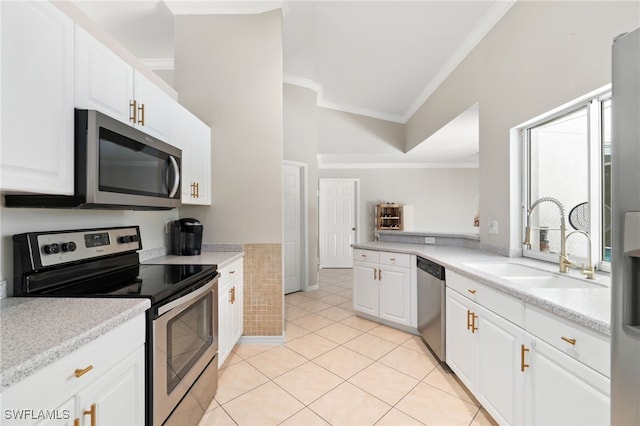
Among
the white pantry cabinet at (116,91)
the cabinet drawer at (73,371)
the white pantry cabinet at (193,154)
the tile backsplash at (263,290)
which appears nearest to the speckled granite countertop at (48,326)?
the cabinet drawer at (73,371)

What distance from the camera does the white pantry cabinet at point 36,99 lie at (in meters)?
0.93

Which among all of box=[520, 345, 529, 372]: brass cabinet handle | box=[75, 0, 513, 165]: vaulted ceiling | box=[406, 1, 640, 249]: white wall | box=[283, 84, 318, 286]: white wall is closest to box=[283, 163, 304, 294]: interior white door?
box=[283, 84, 318, 286]: white wall

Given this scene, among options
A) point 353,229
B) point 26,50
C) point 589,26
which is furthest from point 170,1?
point 353,229

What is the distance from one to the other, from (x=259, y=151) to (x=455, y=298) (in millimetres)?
2089

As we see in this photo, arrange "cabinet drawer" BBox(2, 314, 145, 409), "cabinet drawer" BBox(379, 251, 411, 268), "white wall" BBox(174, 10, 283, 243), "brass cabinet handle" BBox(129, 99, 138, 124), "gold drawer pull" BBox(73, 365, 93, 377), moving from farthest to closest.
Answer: "cabinet drawer" BBox(379, 251, 411, 268)
"white wall" BBox(174, 10, 283, 243)
"brass cabinet handle" BBox(129, 99, 138, 124)
"gold drawer pull" BBox(73, 365, 93, 377)
"cabinet drawer" BBox(2, 314, 145, 409)

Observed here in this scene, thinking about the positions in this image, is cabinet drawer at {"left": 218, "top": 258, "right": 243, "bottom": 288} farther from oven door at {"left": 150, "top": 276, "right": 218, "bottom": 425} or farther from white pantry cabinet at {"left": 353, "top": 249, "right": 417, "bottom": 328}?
white pantry cabinet at {"left": 353, "top": 249, "right": 417, "bottom": 328}

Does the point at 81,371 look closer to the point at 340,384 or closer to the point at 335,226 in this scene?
the point at 340,384

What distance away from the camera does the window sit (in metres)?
1.72

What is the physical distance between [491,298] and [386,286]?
1.47m

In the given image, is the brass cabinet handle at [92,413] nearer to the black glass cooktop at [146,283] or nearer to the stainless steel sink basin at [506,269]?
the black glass cooktop at [146,283]

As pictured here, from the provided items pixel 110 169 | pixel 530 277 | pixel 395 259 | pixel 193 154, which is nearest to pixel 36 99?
pixel 110 169

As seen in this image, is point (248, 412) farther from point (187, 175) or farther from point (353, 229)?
point (353, 229)

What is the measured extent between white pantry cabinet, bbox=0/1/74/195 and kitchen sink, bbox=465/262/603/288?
2144mm

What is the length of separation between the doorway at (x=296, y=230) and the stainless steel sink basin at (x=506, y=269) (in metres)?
2.74
